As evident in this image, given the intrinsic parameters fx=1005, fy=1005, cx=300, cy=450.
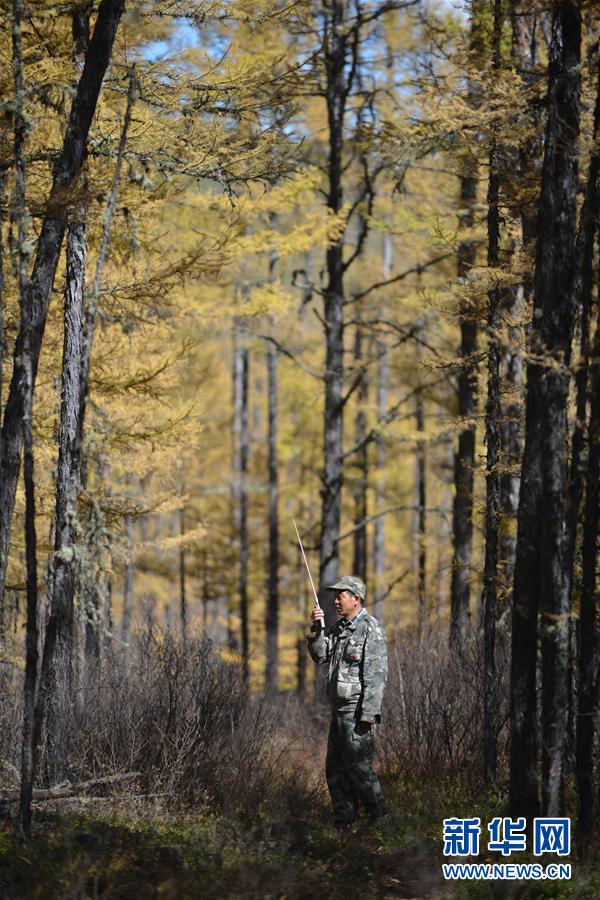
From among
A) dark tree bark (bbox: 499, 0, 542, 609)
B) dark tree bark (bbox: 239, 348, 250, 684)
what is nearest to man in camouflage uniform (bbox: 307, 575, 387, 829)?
dark tree bark (bbox: 499, 0, 542, 609)

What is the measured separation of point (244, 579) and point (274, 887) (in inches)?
726

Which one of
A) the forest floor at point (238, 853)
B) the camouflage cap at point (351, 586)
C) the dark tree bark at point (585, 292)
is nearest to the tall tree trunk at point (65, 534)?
the forest floor at point (238, 853)

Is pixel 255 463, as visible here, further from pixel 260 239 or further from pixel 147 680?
pixel 147 680

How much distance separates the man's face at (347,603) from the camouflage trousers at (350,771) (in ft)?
2.35

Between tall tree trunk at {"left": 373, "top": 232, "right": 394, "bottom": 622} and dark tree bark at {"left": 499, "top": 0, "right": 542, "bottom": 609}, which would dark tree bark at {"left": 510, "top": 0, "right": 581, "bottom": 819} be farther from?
tall tree trunk at {"left": 373, "top": 232, "right": 394, "bottom": 622}

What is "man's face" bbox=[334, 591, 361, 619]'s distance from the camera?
7.41 m

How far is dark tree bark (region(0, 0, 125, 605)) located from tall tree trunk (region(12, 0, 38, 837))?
50 cm

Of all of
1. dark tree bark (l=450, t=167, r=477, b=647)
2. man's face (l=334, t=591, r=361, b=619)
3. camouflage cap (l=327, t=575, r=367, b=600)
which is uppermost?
dark tree bark (l=450, t=167, r=477, b=647)

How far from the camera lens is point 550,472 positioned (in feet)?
19.6

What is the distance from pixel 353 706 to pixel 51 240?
3.95 m

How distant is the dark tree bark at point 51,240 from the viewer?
22.8 ft

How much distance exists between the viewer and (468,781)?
8336mm

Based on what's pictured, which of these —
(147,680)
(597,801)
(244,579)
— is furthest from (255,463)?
(597,801)

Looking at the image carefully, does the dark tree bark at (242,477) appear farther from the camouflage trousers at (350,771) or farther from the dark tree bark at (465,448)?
the camouflage trousers at (350,771)
